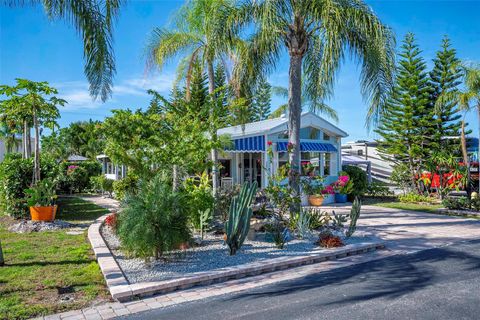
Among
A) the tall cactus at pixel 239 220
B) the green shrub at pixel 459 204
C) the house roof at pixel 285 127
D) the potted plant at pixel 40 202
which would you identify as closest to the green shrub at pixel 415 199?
the green shrub at pixel 459 204

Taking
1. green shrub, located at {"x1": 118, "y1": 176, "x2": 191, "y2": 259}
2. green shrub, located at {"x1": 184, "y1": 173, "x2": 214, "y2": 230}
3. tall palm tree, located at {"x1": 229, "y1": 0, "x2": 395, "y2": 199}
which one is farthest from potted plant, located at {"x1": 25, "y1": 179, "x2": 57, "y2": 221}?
tall palm tree, located at {"x1": 229, "y1": 0, "x2": 395, "y2": 199}

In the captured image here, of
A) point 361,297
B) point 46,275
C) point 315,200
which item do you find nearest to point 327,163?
point 315,200

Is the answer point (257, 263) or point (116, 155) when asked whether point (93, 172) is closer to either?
point (116, 155)

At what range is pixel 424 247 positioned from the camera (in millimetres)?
7945

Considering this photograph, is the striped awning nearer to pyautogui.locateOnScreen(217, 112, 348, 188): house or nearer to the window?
pyautogui.locateOnScreen(217, 112, 348, 188): house

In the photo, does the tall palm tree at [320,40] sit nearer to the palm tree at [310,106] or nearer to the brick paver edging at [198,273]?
the palm tree at [310,106]

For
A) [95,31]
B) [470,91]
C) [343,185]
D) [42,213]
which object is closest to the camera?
[95,31]

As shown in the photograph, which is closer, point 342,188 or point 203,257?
point 203,257

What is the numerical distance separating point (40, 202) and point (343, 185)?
38.2 ft

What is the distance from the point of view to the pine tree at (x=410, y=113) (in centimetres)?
2378

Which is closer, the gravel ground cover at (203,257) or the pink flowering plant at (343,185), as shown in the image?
the gravel ground cover at (203,257)

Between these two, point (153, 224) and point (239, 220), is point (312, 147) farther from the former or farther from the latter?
point (153, 224)

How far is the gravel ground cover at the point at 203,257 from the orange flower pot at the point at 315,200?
6753mm

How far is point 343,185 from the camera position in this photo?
1608 cm
